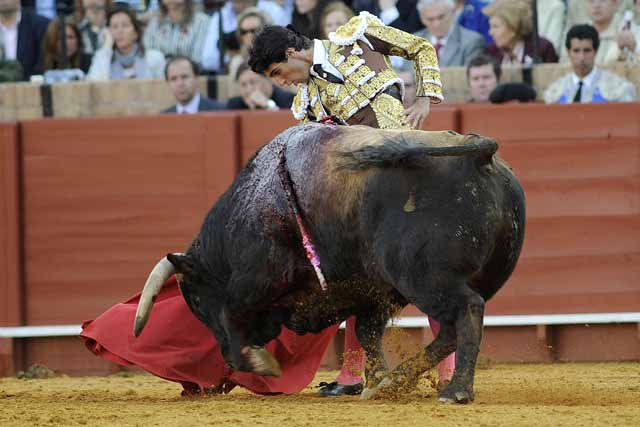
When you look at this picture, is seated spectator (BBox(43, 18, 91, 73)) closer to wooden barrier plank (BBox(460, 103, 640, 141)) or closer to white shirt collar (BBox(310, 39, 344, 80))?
wooden barrier plank (BBox(460, 103, 640, 141))

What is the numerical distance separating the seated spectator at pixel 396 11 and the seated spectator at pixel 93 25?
1798 millimetres

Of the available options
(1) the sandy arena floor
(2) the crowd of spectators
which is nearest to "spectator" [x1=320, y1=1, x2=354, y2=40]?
(2) the crowd of spectators

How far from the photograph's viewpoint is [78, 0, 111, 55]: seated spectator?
9492 mm

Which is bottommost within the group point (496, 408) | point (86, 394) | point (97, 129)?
point (86, 394)

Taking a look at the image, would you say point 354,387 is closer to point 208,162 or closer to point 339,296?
point 339,296

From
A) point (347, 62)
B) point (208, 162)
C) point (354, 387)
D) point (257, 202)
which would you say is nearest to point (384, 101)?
point (347, 62)

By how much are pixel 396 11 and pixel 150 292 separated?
4.10 meters

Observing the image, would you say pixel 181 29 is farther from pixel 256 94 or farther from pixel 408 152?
pixel 408 152

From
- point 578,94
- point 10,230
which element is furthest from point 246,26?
point 578,94

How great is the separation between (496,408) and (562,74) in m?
4.01

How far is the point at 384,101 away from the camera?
548cm

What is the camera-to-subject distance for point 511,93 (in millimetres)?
7805

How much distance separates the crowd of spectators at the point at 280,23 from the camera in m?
8.02

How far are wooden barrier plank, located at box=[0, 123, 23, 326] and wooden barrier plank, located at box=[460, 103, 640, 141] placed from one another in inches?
102
